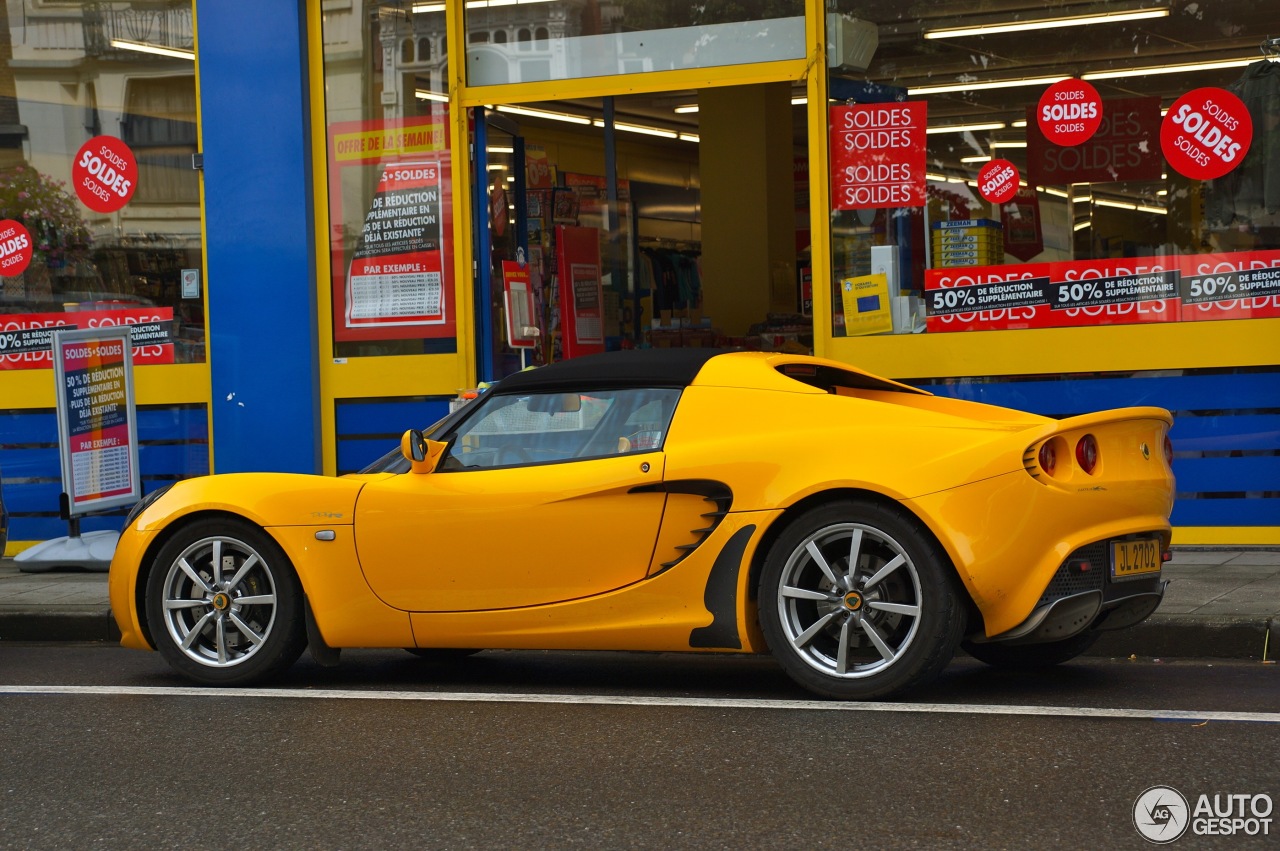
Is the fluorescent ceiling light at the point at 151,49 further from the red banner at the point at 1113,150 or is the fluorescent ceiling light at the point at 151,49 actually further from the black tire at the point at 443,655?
the red banner at the point at 1113,150

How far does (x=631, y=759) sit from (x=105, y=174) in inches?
300

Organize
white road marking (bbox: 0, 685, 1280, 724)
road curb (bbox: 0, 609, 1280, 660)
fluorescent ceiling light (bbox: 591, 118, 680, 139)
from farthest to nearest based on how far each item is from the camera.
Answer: fluorescent ceiling light (bbox: 591, 118, 680, 139) → road curb (bbox: 0, 609, 1280, 660) → white road marking (bbox: 0, 685, 1280, 724)

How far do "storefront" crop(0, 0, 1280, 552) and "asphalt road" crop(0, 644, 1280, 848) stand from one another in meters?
3.22

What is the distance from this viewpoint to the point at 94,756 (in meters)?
4.98

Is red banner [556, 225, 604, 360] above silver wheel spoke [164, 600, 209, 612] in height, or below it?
above

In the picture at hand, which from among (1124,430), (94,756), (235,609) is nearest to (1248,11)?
(1124,430)

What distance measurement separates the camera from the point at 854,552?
5.30 meters

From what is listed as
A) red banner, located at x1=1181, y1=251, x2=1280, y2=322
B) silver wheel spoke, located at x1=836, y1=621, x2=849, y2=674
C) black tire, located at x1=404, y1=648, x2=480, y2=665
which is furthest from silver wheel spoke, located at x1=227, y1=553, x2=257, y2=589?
red banner, located at x1=1181, y1=251, x2=1280, y2=322

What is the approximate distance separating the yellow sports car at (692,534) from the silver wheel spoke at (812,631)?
1 cm

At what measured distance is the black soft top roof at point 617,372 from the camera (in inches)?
231

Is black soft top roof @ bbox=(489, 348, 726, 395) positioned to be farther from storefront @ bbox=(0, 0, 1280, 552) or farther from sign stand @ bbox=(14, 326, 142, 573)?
sign stand @ bbox=(14, 326, 142, 573)

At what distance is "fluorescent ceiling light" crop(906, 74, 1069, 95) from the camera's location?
912 cm

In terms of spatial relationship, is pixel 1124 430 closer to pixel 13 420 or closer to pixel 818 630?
pixel 818 630

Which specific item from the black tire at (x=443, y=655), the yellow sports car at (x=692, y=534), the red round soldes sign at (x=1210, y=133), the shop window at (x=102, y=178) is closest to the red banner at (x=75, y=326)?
the shop window at (x=102, y=178)
